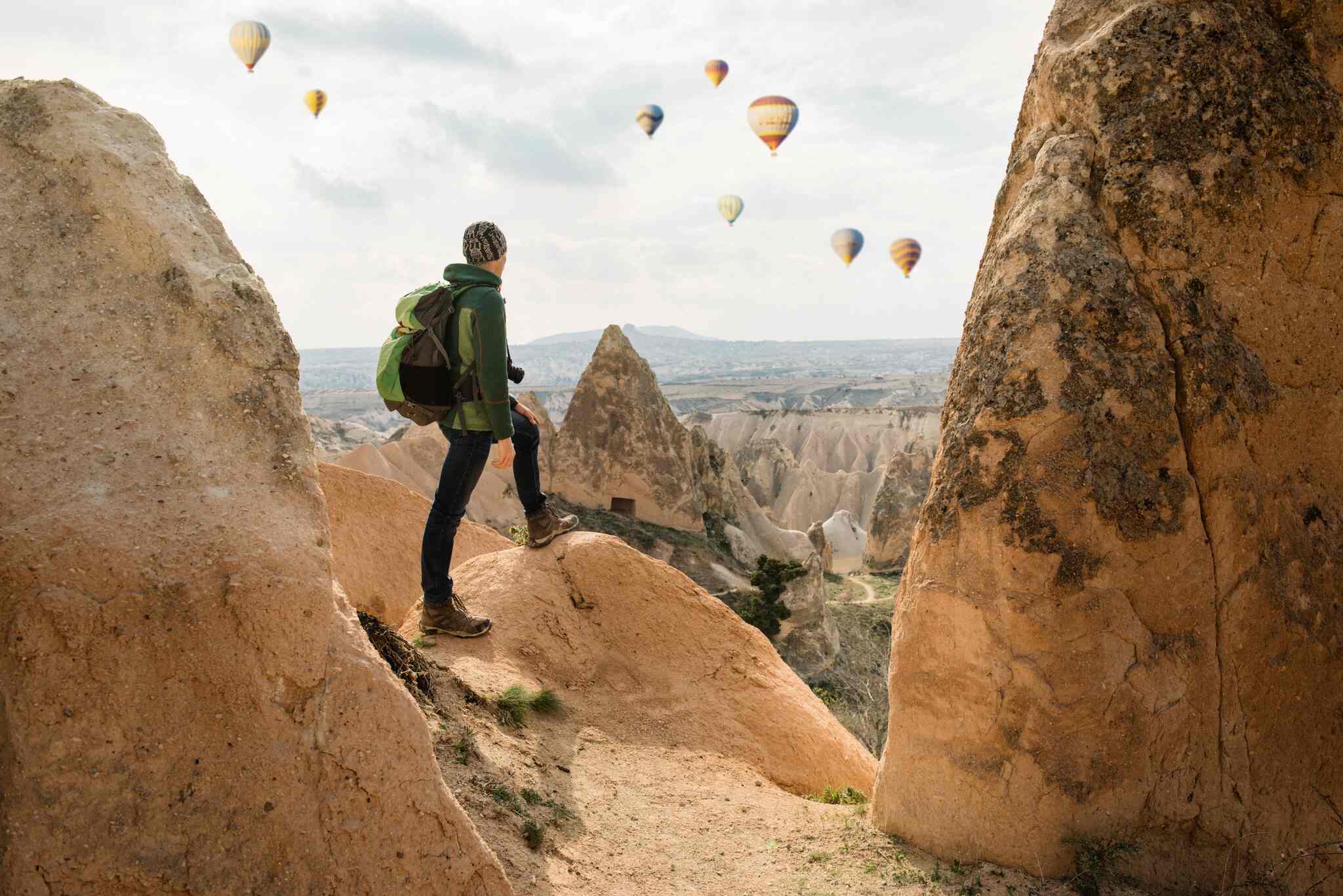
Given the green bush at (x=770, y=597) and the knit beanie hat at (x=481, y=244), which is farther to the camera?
the green bush at (x=770, y=597)

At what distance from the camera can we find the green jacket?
355 cm

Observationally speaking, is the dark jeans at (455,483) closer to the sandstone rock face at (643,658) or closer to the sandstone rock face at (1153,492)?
the sandstone rock face at (643,658)

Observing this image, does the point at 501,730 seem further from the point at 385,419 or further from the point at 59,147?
the point at 385,419

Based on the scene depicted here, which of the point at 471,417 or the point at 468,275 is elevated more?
the point at 468,275

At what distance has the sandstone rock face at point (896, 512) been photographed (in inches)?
1156

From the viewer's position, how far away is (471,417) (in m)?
3.71

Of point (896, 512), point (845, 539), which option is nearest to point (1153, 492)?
point (896, 512)

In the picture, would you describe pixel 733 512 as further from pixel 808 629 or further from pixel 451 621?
pixel 451 621

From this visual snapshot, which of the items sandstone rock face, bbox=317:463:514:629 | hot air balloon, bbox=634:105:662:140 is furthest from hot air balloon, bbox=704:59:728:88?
sandstone rock face, bbox=317:463:514:629

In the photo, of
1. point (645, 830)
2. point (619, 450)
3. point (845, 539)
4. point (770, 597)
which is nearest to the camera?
point (645, 830)

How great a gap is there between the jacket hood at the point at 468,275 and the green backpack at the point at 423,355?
0.02 metres

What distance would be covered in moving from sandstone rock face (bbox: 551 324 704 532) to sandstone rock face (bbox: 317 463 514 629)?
14340 mm

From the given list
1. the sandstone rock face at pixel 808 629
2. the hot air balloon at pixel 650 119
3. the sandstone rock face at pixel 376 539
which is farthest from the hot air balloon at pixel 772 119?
the sandstone rock face at pixel 376 539

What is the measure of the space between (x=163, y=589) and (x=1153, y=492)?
8.77 ft
